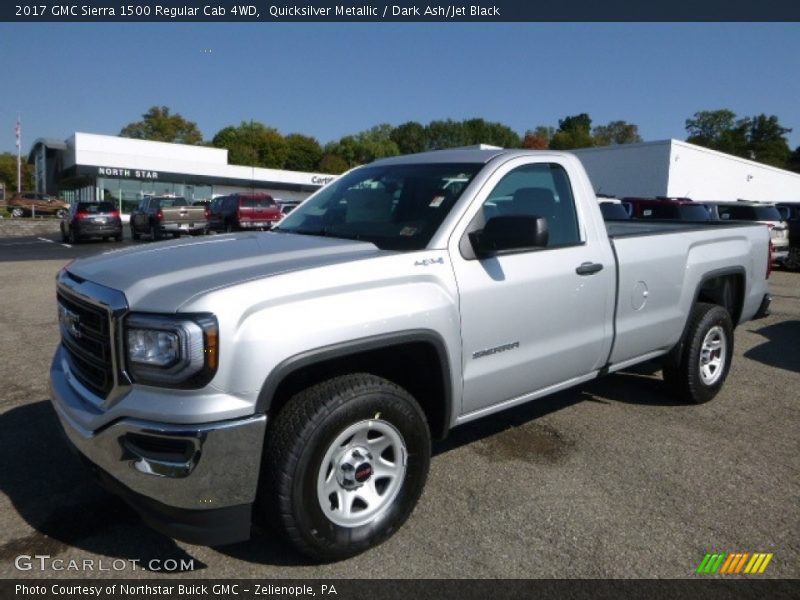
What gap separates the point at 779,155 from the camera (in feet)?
298

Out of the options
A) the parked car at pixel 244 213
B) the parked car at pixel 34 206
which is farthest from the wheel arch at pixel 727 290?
the parked car at pixel 34 206

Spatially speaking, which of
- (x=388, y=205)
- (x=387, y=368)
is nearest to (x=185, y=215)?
(x=388, y=205)

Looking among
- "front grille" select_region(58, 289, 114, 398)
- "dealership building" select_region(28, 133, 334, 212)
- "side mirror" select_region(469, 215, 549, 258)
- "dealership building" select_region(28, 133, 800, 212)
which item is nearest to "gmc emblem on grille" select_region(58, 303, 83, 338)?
"front grille" select_region(58, 289, 114, 398)

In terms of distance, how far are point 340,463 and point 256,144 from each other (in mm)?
97481

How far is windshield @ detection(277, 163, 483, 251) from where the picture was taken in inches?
131

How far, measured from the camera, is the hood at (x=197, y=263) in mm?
2512

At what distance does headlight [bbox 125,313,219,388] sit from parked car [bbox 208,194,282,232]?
20022mm

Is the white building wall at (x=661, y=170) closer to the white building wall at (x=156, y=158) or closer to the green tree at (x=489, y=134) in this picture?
the white building wall at (x=156, y=158)

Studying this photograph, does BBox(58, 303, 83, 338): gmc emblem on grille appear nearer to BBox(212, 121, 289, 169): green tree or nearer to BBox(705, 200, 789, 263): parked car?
BBox(705, 200, 789, 263): parked car

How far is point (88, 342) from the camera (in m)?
2.79

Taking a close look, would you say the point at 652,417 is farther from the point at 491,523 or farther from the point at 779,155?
the point at 779,155

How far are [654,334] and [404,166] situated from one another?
213 cm

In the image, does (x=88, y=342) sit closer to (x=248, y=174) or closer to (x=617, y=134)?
(x=248, y=174)
